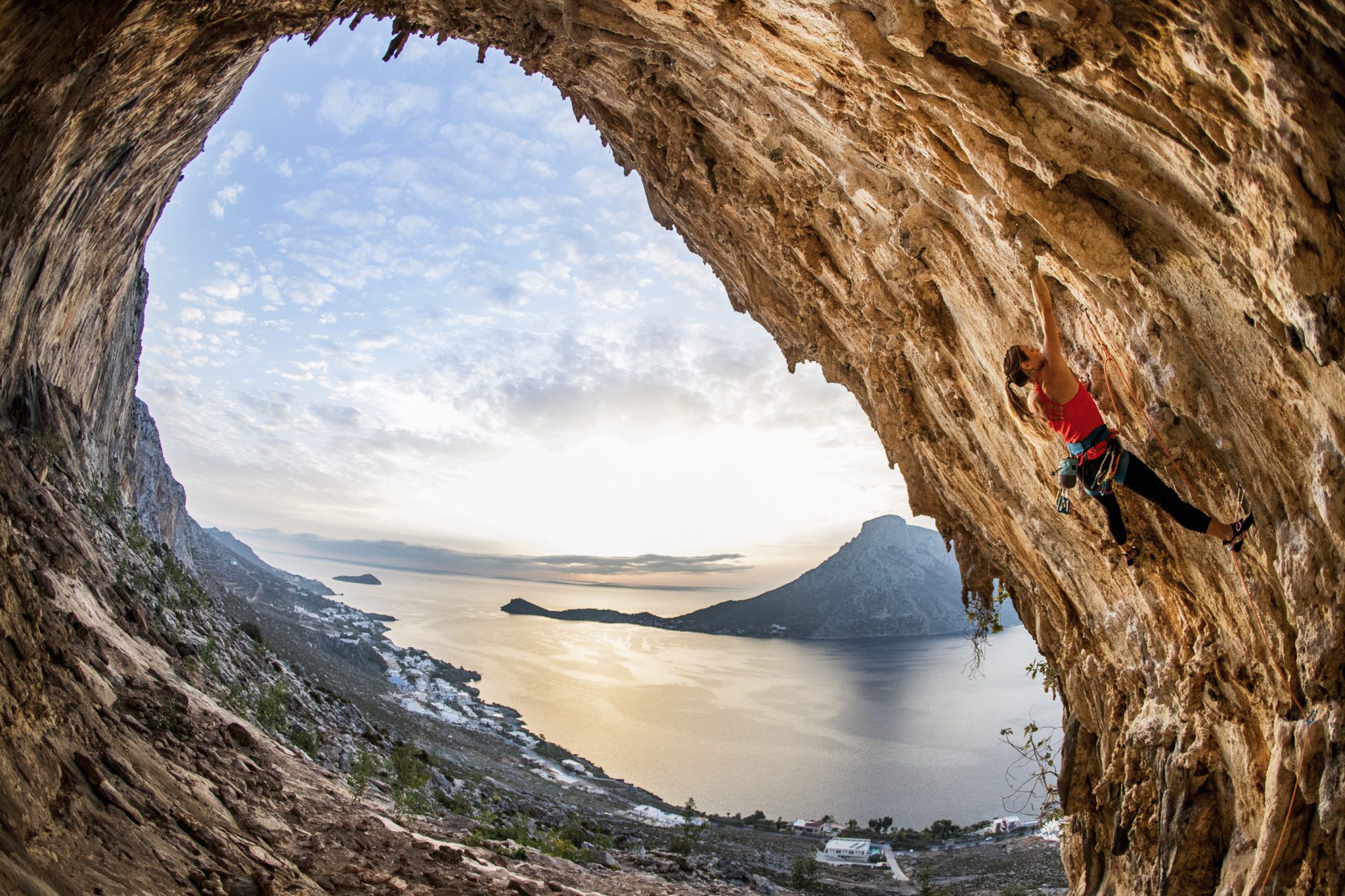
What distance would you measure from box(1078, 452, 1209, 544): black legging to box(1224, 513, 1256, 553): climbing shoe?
0.14m

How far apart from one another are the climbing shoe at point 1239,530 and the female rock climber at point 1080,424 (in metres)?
0.02

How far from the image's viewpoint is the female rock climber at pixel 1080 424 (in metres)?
3.95

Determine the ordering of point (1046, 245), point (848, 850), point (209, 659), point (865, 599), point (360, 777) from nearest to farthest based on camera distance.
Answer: point (1046, 245) < point (360, 777) < point (209, 659) < point (848, 850) < point (865, 599)

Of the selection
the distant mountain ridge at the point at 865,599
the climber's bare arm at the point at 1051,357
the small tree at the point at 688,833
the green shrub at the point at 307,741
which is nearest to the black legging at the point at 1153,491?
the climber's bare arm at the point at 1051,357

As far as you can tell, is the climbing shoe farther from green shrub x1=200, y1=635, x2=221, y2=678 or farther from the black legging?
green shrub x1=200, y1=635, x2=221, y2=678

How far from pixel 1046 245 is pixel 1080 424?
1.25m

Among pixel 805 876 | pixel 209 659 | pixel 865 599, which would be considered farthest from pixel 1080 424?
pixel 865 599

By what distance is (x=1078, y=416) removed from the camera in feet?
13.6

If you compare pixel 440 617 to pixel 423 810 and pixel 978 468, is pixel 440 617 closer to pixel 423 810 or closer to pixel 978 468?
pixel 423 810

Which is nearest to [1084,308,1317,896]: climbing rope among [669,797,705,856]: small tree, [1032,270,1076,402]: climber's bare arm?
[1032,270,1076,402]: climber's bare arm

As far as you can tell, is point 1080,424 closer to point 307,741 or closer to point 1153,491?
point 1153,491

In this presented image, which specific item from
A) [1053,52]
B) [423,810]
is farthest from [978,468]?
[423,810]

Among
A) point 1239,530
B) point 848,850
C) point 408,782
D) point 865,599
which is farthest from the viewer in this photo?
point 865,599

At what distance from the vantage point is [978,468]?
741 cm
